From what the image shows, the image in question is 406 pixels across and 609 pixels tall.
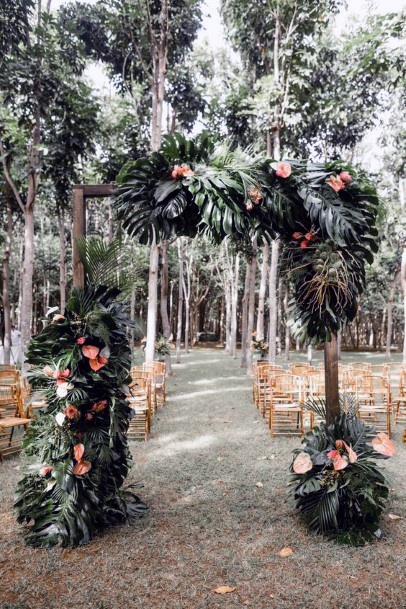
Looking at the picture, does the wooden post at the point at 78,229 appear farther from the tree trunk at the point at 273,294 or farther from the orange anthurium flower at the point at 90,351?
the tree trunk at the point at 273,294

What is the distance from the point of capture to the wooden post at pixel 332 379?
4078mm

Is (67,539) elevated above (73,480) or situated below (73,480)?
below

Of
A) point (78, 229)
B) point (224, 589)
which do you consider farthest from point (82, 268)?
point (224, 589)

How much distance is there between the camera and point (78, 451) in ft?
11.8

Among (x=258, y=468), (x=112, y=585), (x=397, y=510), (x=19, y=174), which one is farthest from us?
(x=19, y=174)

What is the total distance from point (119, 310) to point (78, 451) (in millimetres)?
1269

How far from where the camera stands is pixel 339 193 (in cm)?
385

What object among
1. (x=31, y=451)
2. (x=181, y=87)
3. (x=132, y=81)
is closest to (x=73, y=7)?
(x=132, y=81)

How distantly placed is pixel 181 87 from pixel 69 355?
10.7 m

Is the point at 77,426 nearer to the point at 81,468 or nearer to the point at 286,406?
the point at 81,468

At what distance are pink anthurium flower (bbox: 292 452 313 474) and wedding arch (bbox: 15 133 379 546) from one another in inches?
42.2

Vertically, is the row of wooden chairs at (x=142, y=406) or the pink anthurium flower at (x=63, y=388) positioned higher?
the pink anthurium flower at (x=63, y=388)

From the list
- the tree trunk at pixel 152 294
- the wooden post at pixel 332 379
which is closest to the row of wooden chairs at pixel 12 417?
the tree trunk at pixel 152 294

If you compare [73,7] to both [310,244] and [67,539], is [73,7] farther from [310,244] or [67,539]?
[67,539]
